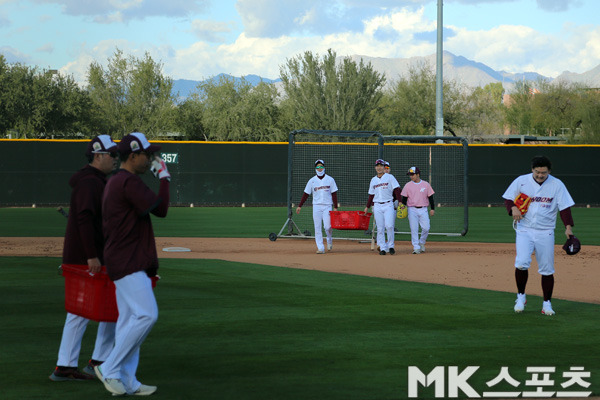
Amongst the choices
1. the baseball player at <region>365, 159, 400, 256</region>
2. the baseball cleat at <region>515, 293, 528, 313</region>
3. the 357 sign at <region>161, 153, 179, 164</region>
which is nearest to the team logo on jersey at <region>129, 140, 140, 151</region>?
the baseball cleat at <region>515, 293, 528, 313</region>

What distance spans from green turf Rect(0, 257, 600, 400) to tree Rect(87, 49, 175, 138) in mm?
63298

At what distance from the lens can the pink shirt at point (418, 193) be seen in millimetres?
18875

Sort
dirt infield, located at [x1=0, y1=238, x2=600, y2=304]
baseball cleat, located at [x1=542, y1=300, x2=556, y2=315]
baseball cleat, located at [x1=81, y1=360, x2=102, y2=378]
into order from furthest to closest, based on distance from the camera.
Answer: dirt infield, located at [x1=0, y1=238, x2=600, y2=304] < baseball cleat, located at [x1=542, y1=300, x2=556, y2=315] < baseball cleat, located at [x1=81, y1=360, x2=102, y2=378]

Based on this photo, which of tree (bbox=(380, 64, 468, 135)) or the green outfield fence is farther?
tree (bbox=(380, 64, 468, 135))

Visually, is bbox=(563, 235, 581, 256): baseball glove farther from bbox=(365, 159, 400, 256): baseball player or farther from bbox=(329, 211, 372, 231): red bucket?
bbox=(329, 211, 372, 231): red bucket

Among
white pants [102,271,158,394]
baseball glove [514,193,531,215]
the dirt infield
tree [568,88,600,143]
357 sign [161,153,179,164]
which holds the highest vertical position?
tree [568,88,600,143]

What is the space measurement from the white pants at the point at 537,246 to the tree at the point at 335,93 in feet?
174

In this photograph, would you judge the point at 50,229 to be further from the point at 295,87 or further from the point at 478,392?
the point at 295,87

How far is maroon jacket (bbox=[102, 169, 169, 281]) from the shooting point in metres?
5.71

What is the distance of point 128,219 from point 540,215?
5.98m

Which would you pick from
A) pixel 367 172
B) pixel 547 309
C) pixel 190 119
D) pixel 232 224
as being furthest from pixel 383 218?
pixel 190 119

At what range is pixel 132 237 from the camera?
5.82 metres

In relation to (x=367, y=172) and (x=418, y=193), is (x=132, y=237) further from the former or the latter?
(x=367, y=172)

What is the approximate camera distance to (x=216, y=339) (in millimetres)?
8273
